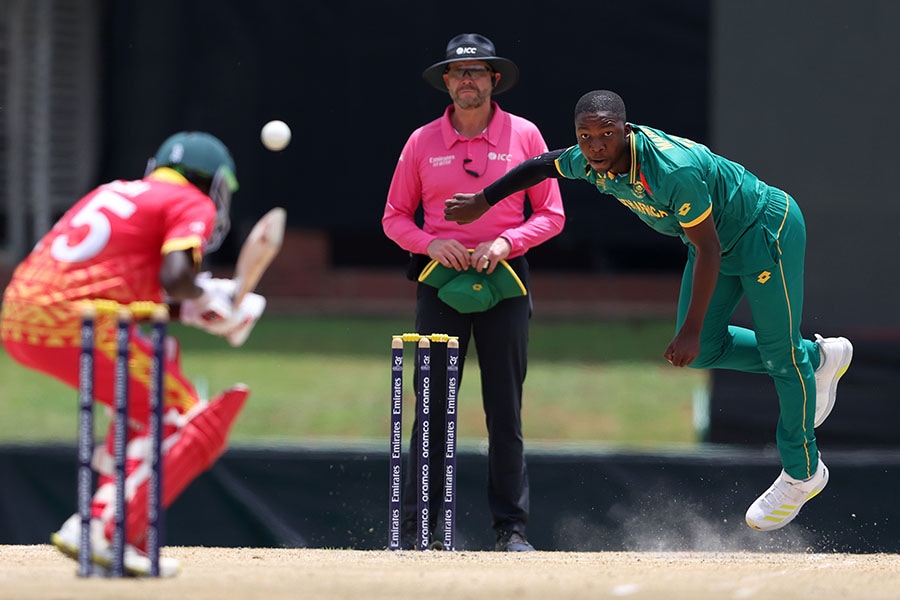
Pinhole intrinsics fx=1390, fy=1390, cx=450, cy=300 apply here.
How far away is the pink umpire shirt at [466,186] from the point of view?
5.43 meters

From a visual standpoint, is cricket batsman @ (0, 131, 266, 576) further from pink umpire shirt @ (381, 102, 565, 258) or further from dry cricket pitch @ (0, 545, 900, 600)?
pink umpire shirt @ (381, 102, 565, 258)

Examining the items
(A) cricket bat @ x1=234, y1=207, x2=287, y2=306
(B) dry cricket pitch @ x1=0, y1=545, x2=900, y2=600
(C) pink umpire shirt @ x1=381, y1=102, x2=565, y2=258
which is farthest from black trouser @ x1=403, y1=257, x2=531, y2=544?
(A) cricket bat @ x1=234, y1=207, x2=287, y2=306

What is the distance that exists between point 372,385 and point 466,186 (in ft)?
14.0

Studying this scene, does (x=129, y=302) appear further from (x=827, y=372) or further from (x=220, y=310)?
(x=827, y=372)

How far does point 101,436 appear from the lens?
28.0 ft

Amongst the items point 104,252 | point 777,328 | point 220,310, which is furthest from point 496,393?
point 104,252

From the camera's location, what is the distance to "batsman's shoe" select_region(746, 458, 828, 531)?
16.8 feet

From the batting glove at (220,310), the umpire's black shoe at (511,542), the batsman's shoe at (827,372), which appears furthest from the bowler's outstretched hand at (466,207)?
the batsman's shoe at (827,372)

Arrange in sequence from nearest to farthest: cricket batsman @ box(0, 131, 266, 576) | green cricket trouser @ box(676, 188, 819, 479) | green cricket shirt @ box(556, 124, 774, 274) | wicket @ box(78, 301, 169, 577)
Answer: wicket @ box(78, 301, 169, 577), cricket batsman @ box(0, 131, 266, 576), green cricket shirt @ box(556, 124, 774, 274), green cricket trouser @ box(676, 188, 819, 479)

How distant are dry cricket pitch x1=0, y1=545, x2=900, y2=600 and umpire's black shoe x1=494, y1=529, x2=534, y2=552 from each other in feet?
0.64

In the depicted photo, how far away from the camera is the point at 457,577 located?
4.25m

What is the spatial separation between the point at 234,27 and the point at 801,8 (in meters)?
3.74

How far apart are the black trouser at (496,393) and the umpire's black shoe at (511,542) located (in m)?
0.02

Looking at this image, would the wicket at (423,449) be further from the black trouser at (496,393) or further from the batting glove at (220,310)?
the batting glove at (220,310)
